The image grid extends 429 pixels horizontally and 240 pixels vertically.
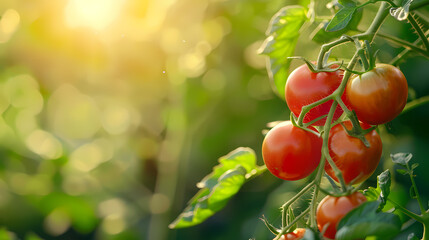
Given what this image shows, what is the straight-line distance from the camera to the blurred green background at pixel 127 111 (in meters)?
1.27

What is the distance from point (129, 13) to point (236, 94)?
352 millimetres

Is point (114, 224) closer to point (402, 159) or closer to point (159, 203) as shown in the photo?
point (159, 203)

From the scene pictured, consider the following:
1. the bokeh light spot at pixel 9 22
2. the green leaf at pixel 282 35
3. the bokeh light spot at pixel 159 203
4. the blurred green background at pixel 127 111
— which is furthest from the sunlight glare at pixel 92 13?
the green leaf at pixel 282 35

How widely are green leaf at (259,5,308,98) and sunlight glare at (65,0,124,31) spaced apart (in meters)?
0.88

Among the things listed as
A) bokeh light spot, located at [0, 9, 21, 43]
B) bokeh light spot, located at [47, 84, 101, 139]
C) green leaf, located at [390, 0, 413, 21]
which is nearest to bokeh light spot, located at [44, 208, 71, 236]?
bokeh light spot, located at [47, 84, 101, 139]

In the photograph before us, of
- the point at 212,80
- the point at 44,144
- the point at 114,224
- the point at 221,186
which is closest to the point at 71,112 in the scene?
the point at 44,144

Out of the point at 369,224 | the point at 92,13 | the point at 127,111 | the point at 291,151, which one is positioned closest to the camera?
the point at 369,224

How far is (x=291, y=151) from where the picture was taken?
48cm

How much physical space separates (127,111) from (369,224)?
133 cm

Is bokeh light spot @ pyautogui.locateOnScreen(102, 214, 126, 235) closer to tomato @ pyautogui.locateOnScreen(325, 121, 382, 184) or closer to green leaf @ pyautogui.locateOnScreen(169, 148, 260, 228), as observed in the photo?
green leaf @ pyautogui.locateOnScreen(169, 148, 260, 228)

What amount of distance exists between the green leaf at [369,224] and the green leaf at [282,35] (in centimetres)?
28

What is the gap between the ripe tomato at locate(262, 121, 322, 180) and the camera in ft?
1.58

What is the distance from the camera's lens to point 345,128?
47 centimetres

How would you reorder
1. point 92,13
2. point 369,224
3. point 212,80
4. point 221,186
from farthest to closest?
point 92,13
point 212,80
point 221,186
point 369,224
